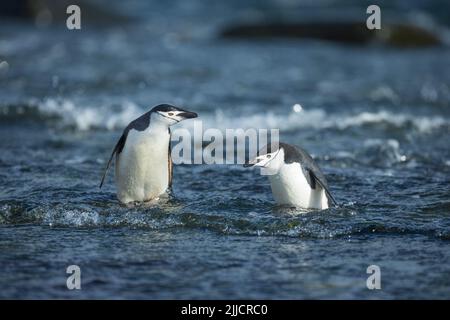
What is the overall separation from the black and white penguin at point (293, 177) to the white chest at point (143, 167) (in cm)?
83

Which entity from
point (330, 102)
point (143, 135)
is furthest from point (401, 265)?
point (330, 102)

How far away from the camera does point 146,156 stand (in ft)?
23.9

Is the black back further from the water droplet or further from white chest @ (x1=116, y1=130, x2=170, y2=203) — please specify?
the water droplet

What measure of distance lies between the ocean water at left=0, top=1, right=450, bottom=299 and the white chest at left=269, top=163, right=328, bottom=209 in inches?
4.1

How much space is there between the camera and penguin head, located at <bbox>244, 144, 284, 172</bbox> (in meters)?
6.96

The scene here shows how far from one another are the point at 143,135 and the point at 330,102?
616cm

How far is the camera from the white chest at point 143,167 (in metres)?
7.27

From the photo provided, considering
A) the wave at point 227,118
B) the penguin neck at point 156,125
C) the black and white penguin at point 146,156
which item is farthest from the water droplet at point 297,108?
the penguin neck at point 156,125

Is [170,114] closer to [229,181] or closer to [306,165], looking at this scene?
[306,165]

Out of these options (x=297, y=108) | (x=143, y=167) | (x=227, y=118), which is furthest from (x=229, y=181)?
(x=297, y=108)

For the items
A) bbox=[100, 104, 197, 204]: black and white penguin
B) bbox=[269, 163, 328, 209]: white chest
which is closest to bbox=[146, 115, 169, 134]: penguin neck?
bbox=[100, 104, 197, 204]: black and white penguin

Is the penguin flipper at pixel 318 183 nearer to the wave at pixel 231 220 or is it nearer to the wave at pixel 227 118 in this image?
the wave at pixel 231 220

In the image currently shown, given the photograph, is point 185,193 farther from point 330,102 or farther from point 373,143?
point 330,102

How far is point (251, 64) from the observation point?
16234mm
